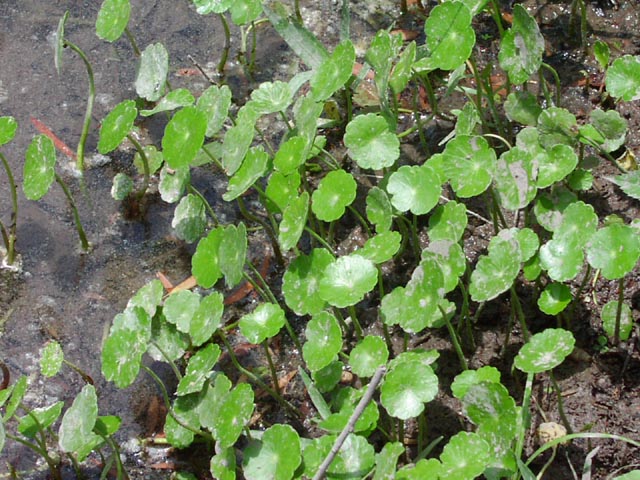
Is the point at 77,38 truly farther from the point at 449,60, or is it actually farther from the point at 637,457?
the point at 637,457

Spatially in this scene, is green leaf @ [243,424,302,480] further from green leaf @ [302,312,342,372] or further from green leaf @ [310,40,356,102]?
green leaf @ [310,40,356,102]

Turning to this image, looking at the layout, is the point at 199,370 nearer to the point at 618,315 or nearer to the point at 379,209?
the point at 379,209

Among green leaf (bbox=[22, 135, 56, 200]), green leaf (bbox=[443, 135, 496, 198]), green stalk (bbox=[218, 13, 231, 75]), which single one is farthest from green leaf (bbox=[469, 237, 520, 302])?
green stalk (bbox=[218, 13, 231, 75])

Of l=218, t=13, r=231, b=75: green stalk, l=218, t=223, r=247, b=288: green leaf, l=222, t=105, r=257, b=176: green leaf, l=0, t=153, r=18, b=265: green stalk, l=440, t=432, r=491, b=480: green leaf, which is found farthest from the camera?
l=218, t=13, r=231, b=75: green stalk

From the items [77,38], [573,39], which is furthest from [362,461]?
[77,38]

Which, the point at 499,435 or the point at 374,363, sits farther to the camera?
the point at 374,363
